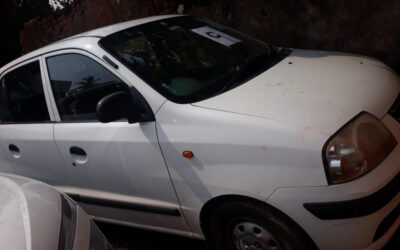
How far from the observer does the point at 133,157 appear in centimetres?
326

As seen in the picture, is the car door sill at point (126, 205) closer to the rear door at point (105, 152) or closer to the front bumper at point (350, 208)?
the rear door at point (105, 152)

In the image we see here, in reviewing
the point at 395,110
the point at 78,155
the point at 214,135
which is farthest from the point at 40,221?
the point at 395,110

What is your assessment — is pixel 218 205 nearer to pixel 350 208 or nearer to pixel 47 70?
pixel 350 208

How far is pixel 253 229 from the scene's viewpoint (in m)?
2.92

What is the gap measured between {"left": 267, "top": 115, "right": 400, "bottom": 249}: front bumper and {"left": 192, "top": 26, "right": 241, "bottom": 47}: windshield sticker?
5.11ft

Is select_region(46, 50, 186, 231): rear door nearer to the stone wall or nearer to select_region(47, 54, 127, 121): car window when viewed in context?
select_region(47, 54, 127, 121): car window

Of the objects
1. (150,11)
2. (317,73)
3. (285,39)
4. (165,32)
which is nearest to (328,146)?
(317,73)

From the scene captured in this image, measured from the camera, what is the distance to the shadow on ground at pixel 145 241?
3859 mm

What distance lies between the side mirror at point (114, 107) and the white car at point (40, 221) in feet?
1.85

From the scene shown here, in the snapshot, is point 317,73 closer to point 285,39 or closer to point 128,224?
point 128,224

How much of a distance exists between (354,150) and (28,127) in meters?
2.66

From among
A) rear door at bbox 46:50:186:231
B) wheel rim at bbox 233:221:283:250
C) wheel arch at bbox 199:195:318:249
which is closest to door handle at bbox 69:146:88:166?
rear door at bbox 46:50:186:231

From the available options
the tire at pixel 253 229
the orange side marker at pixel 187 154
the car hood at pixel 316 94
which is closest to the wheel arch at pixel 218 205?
the tire at pixel 253 229

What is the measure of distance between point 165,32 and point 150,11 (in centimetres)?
424
